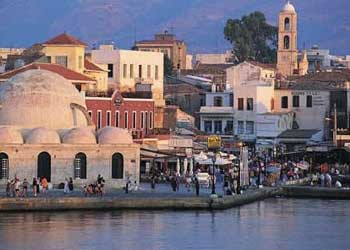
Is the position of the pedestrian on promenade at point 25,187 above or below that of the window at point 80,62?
below

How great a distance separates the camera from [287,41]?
415 feet

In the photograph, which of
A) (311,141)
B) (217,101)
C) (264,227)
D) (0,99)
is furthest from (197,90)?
(264,227)

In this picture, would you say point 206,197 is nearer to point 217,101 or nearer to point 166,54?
point 217,101

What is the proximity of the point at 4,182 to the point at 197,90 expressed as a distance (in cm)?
4106

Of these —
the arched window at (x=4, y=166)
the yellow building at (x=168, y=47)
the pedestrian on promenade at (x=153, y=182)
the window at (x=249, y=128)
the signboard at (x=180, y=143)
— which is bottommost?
the pedestrian on promenade at (x=153, y=182)

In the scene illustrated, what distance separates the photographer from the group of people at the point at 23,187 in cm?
6619

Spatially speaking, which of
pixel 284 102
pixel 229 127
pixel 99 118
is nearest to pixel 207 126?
pixel 229 127

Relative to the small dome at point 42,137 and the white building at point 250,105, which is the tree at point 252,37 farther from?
the small dome at point 42,137

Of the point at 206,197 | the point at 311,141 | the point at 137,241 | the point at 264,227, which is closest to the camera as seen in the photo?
the point at 137,241

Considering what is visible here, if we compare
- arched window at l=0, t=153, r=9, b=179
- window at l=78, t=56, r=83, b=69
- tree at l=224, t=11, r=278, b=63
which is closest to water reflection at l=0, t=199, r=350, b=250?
arched window at l=0, t=153, r=9, b=179

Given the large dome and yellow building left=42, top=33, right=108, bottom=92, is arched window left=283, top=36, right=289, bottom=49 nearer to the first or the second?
yellow building left=42, top=33, right=108, bottom=92

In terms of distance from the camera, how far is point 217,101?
10275cm

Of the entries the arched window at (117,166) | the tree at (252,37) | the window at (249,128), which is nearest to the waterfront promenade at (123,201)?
the arched window at (117,166)

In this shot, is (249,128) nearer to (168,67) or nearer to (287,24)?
(287,24)
